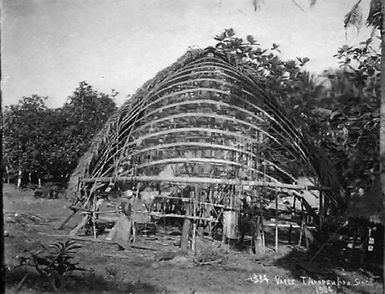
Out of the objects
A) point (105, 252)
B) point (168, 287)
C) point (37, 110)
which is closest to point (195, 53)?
point (105, 252)

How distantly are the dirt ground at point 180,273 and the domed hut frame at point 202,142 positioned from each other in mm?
1136

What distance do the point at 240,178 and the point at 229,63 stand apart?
3.52 m

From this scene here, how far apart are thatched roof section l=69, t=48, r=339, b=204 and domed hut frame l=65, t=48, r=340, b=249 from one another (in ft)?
0.08

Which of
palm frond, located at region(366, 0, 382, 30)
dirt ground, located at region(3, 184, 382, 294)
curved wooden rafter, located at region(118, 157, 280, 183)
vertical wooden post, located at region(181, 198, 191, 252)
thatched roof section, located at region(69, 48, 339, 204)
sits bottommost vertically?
dirt ground, located at region(3, 184, 382, 294)

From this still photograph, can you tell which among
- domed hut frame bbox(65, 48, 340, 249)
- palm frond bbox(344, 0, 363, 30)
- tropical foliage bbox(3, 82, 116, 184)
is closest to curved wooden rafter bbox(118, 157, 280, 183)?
domed hut frame bbox(65, 48, 340, 249)

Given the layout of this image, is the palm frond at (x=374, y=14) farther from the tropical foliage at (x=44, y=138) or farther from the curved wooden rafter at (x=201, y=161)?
the tropical foliage at (x=44, y=138)

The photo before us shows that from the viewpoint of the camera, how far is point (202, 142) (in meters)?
9.95

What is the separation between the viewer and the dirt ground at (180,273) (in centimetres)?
609

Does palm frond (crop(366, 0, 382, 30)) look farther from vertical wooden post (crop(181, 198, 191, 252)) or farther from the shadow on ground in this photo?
vertical wooden post (crop(181, 198, 191, 252))

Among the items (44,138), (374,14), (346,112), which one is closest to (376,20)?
(374,14)

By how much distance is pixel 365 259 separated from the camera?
339 inches

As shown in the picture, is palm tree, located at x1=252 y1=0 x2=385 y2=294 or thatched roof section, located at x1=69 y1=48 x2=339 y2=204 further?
thatched roof section, located at x1=69 y1=48 x2=339 y2=204

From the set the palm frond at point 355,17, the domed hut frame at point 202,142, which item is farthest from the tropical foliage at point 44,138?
the palm frond at point 355,17

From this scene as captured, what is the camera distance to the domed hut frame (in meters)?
9.16
